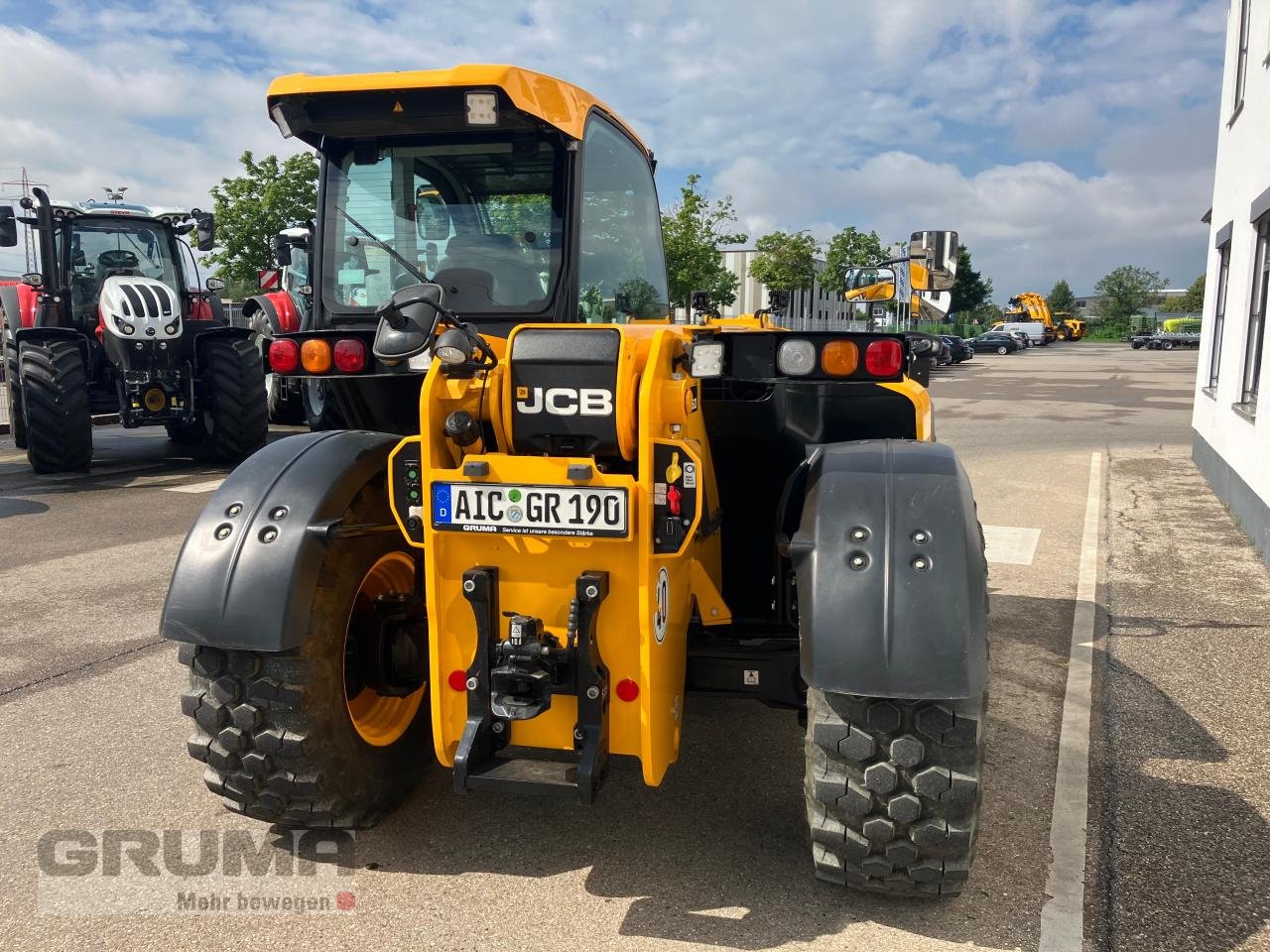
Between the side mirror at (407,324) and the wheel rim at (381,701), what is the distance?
0.86 m

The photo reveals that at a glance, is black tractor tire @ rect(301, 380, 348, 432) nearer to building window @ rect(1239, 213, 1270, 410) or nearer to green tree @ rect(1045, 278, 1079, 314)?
building window @ rect(1239, 213, 1270, 410)

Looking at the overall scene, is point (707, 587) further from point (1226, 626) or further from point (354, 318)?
point (1226, 626)

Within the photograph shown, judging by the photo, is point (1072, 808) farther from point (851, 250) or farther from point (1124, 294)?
point (1124, 294)

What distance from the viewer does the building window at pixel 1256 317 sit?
9156 millimetres

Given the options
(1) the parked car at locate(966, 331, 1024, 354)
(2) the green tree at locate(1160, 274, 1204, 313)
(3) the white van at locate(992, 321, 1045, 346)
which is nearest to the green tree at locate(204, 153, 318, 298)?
(1) the parked car at locate(966, 331, 1024, 354)

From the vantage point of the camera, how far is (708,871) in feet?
10.2

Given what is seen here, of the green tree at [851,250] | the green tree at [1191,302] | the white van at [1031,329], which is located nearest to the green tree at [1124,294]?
the green tree at [1191,302]

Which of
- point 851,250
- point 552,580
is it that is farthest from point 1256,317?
point 851,250

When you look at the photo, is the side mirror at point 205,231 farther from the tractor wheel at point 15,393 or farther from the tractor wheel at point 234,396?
the tractor wheel at point 15,393

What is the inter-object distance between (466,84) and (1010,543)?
6.28m

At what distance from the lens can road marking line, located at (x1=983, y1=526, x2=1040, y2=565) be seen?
24.7 feet

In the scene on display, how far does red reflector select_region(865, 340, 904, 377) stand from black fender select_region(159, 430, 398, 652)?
5.58 ft

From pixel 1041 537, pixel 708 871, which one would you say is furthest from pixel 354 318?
pixel 1041 537

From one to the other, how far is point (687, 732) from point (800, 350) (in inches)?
70.1
